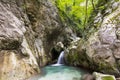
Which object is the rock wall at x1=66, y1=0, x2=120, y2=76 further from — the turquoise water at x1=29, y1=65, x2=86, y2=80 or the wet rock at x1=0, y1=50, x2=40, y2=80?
the wet rock at x1=0, y1=50, x2=40, y2=80

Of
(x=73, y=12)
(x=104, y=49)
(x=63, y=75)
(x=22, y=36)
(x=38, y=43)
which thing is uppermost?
(x=73, y=12)

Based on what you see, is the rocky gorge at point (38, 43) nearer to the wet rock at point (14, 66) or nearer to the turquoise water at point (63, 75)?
the wet rock at point (14, 66)

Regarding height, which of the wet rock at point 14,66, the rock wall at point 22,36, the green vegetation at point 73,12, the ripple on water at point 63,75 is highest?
the green vegetation at point 73,12

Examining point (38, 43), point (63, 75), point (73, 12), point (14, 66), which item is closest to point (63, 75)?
point (63, 75)

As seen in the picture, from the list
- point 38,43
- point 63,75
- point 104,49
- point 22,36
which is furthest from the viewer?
point 38,43

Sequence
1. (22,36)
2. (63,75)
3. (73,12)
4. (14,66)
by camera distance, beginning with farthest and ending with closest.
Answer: (73,12) → (63,75) → (22,36) → (14,66)

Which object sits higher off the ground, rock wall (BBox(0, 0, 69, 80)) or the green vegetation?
the green vegetation

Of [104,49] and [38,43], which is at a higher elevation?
[38,43]

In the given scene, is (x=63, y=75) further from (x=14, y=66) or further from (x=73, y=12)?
(x=73, y=12)

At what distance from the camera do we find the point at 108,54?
36.7 ft

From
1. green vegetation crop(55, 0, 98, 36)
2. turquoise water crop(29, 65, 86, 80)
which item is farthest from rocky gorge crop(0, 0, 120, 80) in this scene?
green vegetation crop(55, 0, 98, 36)

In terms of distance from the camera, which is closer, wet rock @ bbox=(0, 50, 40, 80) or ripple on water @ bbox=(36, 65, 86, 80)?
wet rock @ bbox=(0, 50, 40, 80)

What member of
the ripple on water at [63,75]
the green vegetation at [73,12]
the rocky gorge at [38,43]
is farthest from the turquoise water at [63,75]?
the green vegetation at [73,12]

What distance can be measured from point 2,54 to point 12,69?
3.32 feet
